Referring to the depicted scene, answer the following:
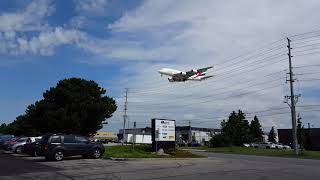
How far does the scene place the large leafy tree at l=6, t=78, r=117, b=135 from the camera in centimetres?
6328

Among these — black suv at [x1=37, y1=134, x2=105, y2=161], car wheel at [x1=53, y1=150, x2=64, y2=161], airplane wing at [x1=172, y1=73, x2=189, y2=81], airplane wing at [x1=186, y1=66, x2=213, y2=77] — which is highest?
airplane wing at [x1=186, y1=66, x2=213, y2=77]

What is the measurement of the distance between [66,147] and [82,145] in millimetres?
1161

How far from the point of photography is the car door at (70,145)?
31.1 metres

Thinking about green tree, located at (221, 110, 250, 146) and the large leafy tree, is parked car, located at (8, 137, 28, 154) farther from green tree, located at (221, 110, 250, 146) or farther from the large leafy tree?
green tree, located at (221, 110, 250, 146)

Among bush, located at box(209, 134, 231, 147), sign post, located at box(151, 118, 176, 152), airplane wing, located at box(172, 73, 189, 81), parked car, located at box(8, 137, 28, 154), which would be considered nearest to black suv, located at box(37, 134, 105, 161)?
sign post, located at box(151, 118, 176, 152)

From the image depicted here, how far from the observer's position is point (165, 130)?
126ft

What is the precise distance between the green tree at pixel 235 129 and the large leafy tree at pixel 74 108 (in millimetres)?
30021

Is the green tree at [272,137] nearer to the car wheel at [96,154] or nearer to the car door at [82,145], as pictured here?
the car wheel at [96,154]

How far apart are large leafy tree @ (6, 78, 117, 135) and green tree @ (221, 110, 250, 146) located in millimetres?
30021

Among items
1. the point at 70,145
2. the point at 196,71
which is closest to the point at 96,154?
the point at 70,145

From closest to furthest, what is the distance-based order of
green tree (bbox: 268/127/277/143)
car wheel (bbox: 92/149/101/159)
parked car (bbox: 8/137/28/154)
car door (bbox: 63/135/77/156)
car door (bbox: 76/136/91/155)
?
car door (bbox: 63/135/77/156)
car door (bbox: 76/136/91/155)
car wheel (bbox: 92/149/101/159)
parked car (bbox: 8/137/28/154)
green tree (bbox: 268/127/277/143)

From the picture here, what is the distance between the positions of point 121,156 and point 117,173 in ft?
37.5

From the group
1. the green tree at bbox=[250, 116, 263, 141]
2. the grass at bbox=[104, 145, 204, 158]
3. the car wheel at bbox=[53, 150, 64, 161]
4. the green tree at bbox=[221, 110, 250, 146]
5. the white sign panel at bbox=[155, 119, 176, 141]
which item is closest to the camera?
the car wheel at bbox=[53, 150, 64, 161]

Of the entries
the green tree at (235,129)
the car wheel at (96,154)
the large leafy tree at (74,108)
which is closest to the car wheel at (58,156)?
the car wheel at (96,154)
